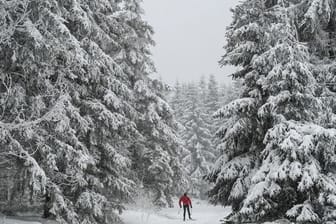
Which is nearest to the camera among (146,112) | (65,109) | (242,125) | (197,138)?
(65,109)

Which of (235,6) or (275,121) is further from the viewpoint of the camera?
(235,6)

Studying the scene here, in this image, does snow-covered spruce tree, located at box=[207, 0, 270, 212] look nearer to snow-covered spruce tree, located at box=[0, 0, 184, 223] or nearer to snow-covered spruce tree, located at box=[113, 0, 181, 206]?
snow-covered spruce tree, located at box=[0, 0, 184, 223]

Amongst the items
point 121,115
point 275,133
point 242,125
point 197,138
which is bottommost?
point 275,133

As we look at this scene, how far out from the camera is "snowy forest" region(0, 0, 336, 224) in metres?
10.8

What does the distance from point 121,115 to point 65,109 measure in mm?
4245

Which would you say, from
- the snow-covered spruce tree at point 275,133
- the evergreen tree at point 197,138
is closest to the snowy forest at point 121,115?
the snow-covered spruce tree at point 275,133

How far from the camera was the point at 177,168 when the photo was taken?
24703mm

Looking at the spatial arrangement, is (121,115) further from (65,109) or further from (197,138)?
(197,138)

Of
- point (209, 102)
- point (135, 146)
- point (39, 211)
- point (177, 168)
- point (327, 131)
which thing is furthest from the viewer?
point (209, 102)

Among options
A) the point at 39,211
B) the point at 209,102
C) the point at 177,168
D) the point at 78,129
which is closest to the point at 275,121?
the point at 78,129

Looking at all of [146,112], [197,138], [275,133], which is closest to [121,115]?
[146,112]

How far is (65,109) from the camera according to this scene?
43.0 feet

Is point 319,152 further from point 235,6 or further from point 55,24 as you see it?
point 55,24

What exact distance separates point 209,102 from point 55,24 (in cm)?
4287
